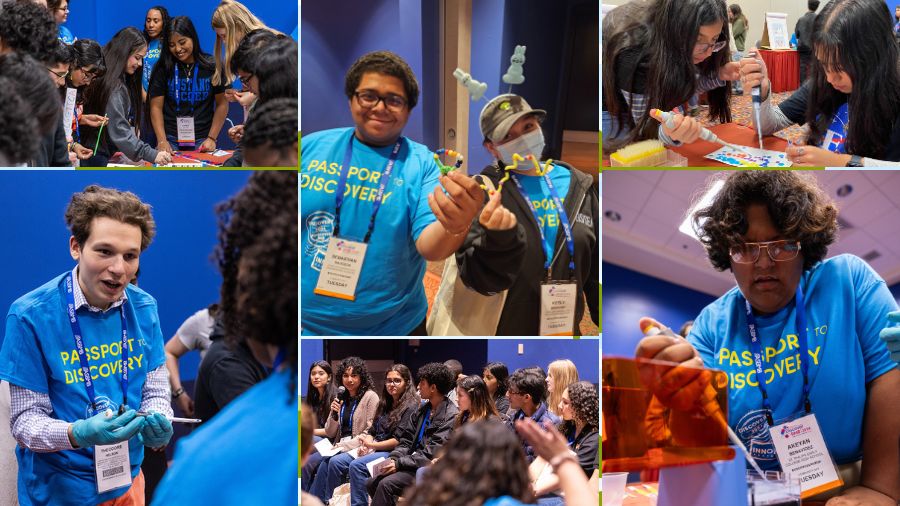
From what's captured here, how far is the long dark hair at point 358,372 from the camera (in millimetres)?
2643

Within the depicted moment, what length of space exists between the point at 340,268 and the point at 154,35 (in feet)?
3.11

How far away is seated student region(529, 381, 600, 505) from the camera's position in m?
2.70

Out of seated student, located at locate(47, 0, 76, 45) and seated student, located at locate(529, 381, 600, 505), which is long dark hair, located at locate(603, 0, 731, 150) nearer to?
seated student, located at locate(529, 381, 600, 505)

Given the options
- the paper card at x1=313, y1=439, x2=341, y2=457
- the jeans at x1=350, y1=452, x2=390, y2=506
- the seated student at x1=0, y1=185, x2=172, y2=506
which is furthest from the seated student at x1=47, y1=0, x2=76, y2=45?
the jeans at x1=350, y1=452, x2=390, y2=506

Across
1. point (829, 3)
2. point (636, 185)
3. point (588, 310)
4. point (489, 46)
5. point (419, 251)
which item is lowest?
point (588, 310)

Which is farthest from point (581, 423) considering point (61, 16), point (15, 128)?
point (61, 16)

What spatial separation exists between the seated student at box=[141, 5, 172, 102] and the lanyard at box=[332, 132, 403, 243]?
2.28 feet

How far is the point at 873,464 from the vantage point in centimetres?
260

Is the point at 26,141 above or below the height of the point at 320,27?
below

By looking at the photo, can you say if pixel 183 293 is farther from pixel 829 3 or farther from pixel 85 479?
pixel 829 3

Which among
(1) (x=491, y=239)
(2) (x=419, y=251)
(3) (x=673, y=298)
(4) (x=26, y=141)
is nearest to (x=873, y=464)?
(3) (x=673, y=298)

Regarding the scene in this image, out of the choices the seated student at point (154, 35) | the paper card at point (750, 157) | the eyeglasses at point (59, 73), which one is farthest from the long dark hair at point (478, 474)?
the eyeglasses at point (59, 73)

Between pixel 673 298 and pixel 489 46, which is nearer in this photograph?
pixel 489 46

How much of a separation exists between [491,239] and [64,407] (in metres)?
1.39
